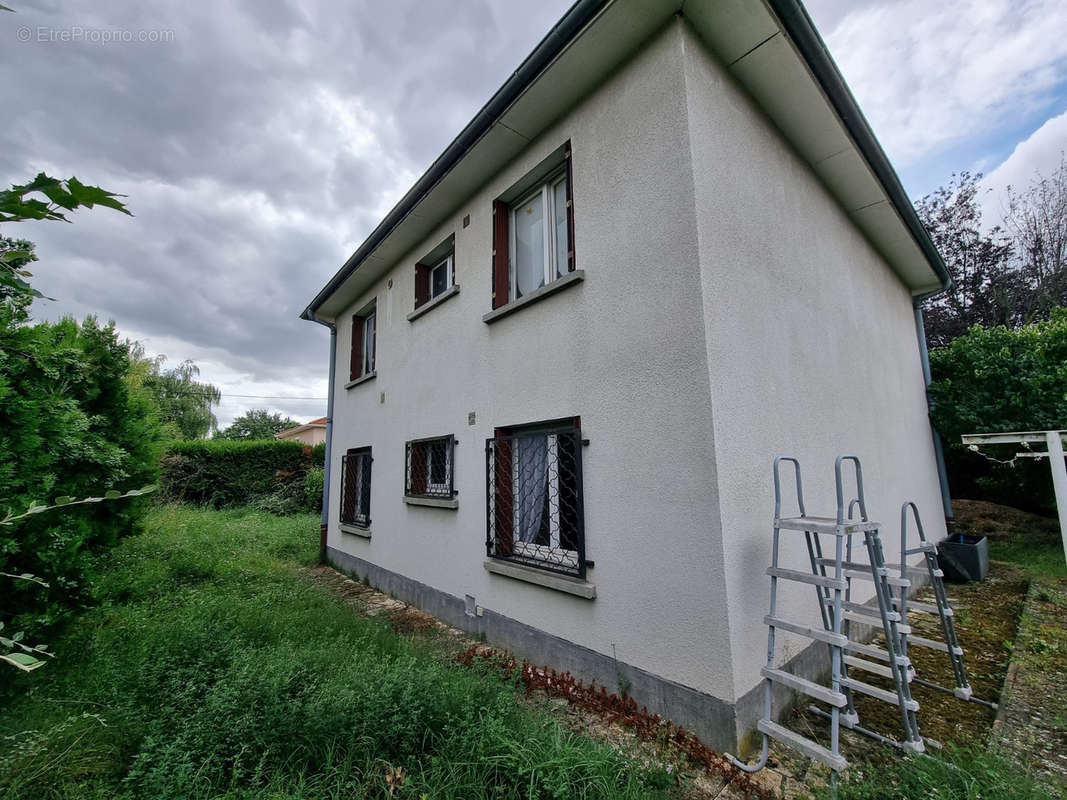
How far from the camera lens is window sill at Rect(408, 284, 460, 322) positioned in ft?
18.1

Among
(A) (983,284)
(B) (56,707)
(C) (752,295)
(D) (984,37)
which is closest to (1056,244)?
(A) (983,284)

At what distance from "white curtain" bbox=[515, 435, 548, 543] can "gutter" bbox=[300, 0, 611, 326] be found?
311cm

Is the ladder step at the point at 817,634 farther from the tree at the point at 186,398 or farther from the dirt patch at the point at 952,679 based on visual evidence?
the tree at the point at 186,398

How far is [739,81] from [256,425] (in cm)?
4752

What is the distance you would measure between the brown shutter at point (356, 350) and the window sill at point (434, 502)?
11.6 feet

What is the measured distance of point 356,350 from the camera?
28.7 feet

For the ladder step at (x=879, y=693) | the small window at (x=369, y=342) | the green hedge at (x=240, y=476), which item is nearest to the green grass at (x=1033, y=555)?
the ladder step at (x=879, y=693)

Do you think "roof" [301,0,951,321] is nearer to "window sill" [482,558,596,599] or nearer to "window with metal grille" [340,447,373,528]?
"window with metal grille" [340,447,373,528]

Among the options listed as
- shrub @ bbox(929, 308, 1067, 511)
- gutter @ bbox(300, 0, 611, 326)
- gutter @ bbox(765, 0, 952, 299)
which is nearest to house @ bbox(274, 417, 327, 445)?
gutter @ bbox(300, 0, 611, 326)

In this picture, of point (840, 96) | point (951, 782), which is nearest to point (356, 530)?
point (951, 782)

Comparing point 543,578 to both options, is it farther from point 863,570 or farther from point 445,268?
point 445,268

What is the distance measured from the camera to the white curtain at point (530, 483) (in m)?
4.31

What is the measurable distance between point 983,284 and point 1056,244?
2.32 meters

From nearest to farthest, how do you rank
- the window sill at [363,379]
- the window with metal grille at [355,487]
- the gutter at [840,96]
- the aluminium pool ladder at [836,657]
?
the aluminium pool ladder at [836,657]
the gutter at [840,96]
the window sill at [363,379]
the window with metal grille at [355,487]
